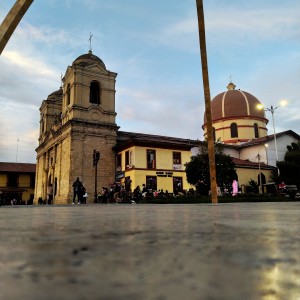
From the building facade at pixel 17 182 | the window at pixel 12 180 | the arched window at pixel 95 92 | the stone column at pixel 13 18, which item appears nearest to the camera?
the stone column at pixel 13 18

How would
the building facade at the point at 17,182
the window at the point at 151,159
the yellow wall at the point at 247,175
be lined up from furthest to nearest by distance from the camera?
the building facade at the point at 17,182
the yellow wall at the point at 247,175
the window at the point at 151,159

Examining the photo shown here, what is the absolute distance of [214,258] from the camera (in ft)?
1.56

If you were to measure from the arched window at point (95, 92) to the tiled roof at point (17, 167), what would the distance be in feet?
80.1

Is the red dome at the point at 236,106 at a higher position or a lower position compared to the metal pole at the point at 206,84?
higher

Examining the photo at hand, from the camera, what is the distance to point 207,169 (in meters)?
27.6

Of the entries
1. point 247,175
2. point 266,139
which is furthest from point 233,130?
point 247,175

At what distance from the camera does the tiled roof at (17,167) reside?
52312mm

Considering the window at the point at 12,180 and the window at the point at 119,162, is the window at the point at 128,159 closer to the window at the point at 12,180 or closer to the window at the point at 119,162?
the window at the point at 119,162

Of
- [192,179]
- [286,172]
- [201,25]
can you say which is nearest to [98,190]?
[192,179]

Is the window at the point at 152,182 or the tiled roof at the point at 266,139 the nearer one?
the window at the point at 152,182

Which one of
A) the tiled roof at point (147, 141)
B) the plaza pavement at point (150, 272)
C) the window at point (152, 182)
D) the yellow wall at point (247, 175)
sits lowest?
the plaza pavement at point (150, 272)

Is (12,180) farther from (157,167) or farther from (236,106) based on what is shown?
(236,106)

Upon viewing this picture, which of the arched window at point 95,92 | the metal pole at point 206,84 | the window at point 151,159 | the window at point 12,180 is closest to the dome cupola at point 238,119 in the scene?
the window at point 151,159

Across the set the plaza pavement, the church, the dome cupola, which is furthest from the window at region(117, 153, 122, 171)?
the plaza pavement
